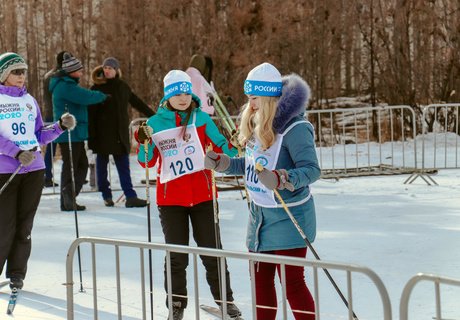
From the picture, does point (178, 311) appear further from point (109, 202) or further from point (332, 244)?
point (109, 202)

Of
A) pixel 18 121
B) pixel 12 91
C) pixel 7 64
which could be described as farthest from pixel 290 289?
pixel 7 64

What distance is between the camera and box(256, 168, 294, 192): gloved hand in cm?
446

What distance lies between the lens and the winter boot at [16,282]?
6359 millimetres

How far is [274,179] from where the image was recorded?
4461 mm

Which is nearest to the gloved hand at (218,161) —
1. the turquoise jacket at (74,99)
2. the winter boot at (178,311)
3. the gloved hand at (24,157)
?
the winter boot at (178,311)

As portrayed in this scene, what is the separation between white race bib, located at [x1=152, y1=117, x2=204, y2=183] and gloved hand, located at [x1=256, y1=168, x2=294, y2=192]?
125 centimetres

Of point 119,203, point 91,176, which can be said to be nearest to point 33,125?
point 119,203

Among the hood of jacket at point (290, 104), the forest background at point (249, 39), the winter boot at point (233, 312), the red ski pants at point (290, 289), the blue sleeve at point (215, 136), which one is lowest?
the winter boot at point (233, 312)

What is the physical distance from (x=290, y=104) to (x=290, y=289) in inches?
36.8

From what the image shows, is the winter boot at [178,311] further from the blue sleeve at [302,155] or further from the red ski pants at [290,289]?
the blue sleeve at [302,155]

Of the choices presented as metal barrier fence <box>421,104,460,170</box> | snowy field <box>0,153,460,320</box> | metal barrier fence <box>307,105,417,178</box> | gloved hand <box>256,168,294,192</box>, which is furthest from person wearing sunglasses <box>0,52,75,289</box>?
metal barrier fence <box>421,104,460,170</box>

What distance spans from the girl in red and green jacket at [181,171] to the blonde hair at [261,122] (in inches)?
29.9

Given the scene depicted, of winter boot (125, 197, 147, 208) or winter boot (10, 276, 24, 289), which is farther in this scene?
winter boot (125, 197, 147, 208)

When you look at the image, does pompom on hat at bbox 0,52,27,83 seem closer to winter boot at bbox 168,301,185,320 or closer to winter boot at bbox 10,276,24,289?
winter boot at bbox 10,276,24,289
